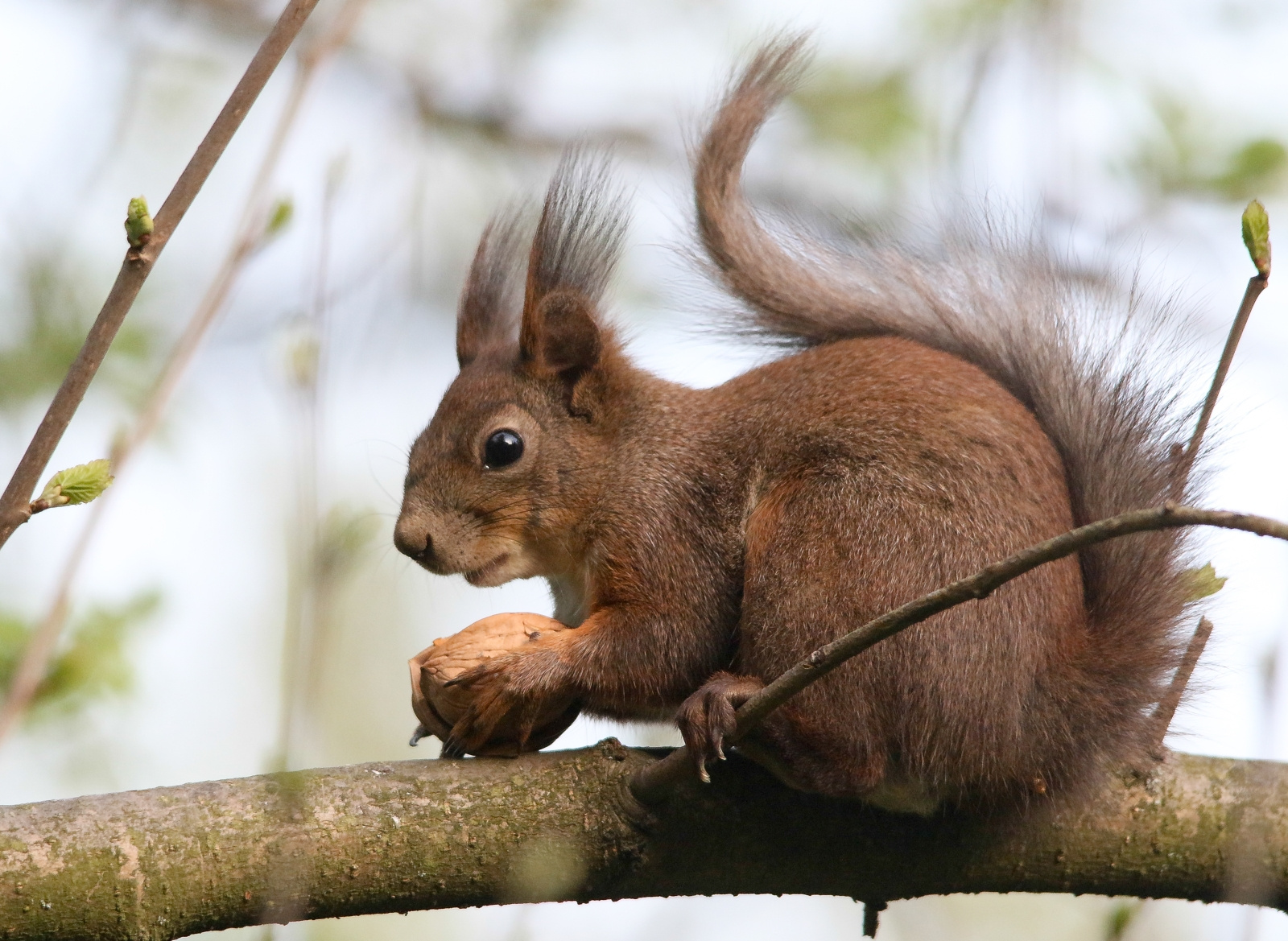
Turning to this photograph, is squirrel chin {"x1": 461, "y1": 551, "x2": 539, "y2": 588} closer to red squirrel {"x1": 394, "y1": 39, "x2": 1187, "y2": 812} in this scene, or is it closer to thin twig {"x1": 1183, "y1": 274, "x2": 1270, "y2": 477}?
red squirrel {"x1": 394, "y1": 39, "x2": 1187, "y2": 812}

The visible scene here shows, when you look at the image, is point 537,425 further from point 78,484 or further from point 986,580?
point 986,580

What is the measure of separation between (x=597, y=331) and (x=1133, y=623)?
49.7 inches

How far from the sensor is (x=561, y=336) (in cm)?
283

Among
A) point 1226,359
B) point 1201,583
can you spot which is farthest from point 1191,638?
point 1226,359

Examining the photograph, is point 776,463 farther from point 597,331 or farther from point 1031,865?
point 1031,865

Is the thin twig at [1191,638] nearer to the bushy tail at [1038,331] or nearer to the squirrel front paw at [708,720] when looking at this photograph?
the bushy tail at [1038,331]

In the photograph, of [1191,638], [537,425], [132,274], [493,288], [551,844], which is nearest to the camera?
[132,274]

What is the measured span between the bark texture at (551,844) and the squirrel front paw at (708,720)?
17cm

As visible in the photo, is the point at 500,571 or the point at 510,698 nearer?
the point at 510,698

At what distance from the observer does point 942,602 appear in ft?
4.56

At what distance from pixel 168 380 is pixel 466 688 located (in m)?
0.99

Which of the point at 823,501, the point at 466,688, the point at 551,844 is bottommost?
the point at 551,844

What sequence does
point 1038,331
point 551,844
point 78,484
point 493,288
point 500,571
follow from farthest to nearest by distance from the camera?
point 493,288, point 500,571, point 1038,331, point 551,844, point 78,484

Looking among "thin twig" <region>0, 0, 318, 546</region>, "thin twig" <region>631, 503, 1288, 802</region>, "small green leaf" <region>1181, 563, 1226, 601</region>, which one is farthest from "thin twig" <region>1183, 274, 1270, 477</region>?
"thin twig" <region>0, 0, 318, 546</region>
